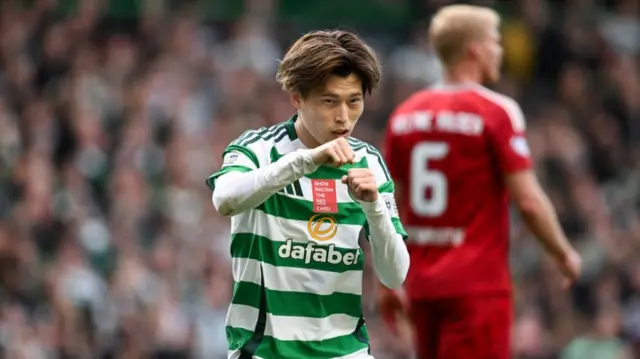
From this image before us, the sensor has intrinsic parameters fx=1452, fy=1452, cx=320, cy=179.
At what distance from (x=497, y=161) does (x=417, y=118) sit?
492 mm

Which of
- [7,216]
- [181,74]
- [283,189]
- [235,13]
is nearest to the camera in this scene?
[283,189]

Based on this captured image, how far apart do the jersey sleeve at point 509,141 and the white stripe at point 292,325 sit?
2.25 m

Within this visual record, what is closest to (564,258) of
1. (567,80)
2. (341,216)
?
(341,216)

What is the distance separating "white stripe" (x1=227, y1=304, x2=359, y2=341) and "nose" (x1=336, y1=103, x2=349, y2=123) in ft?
2.38

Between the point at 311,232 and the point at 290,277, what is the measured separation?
0.58 feet

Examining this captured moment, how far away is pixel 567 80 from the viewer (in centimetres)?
1536

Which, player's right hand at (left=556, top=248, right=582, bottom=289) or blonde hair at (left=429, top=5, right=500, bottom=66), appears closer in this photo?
player's right hand at (left=556, top=248, right=582, bottom=289)

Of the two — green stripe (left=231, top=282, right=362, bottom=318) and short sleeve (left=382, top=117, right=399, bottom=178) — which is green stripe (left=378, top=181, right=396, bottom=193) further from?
short sleeve (left=382, top=117, right=399, bottom=178)

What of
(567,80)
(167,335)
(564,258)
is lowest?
(167,335)

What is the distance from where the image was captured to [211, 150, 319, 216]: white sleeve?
4898mm

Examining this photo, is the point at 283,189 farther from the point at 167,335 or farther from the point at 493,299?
the point at 167,335

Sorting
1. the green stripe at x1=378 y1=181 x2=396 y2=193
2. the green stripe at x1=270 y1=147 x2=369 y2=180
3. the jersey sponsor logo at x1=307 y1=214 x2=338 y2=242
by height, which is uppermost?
the green stripe at x1=270 y1=147 x2=369 y2=180

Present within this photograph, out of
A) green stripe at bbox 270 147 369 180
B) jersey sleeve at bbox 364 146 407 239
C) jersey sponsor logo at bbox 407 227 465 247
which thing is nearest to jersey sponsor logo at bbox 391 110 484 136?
jersey sponsor logo at bbox 407 227 465 247

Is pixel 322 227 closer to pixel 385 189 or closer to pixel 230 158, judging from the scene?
pixel 385 189
